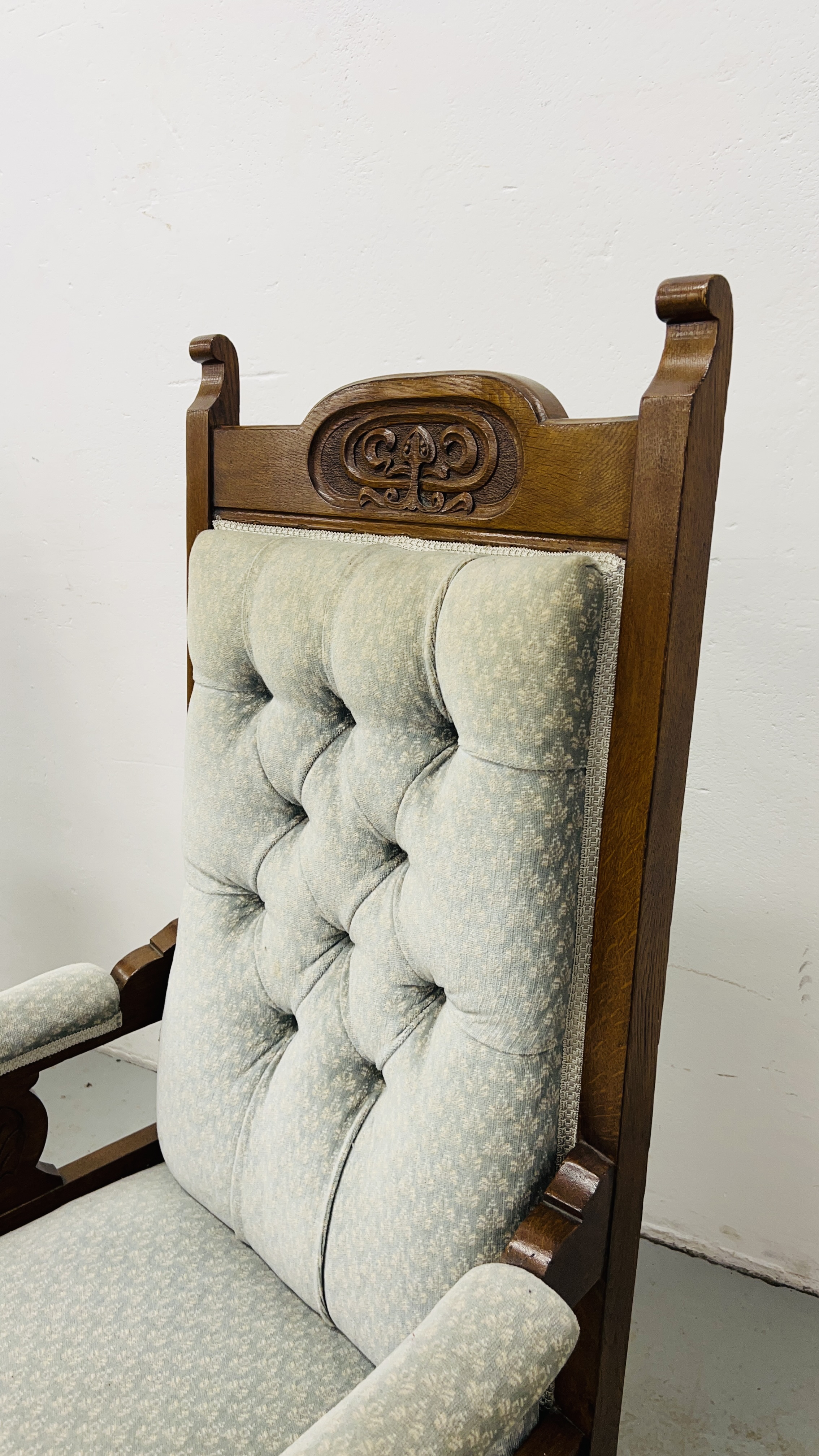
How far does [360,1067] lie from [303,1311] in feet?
0.67

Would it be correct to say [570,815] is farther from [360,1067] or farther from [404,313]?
[404,313]

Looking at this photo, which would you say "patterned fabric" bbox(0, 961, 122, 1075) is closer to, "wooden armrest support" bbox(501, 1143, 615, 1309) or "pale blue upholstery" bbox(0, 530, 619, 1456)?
"pale blue upholstery" bbox(0, 530, 619, 1456)

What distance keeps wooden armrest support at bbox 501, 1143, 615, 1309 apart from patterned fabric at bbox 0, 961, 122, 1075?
0.52m

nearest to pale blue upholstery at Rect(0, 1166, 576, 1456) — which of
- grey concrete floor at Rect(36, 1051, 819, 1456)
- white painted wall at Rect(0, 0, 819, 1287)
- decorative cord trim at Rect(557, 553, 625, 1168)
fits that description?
decorative cord trim at Rect(557, 553, 625, 1168)

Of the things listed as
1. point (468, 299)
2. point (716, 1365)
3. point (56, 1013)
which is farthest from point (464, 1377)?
point (468, 299)

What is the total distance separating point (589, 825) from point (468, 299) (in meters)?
0.91

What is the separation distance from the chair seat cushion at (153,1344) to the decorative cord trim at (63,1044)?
0.47ft

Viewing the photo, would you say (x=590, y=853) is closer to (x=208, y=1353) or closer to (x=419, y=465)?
(x=419, y=465)

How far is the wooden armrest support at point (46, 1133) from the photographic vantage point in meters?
0.95

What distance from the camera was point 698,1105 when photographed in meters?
1.45

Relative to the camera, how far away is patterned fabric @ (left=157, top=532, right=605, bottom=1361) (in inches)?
26.4

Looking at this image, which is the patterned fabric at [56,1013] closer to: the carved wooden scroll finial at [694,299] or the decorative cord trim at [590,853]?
the decorative cord trim at [590,853]

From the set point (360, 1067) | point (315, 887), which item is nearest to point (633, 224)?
point (315, 887)

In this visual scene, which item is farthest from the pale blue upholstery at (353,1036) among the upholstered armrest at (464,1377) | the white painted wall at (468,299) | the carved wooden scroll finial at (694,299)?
the white painted wall at (468,299)
